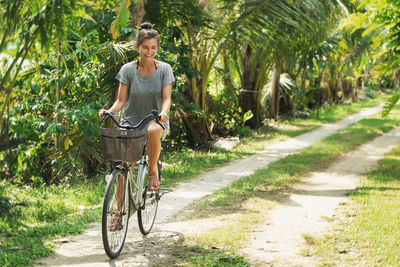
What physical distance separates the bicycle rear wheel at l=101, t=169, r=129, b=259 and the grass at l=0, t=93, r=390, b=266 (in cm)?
62

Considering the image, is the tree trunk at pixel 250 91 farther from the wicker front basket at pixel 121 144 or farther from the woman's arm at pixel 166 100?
the wicker front basket at pixel 121 144

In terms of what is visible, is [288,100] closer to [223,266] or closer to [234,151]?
[234,151]

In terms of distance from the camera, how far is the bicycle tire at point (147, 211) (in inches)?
205

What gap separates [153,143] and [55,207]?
2.28m

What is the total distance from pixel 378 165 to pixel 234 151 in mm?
2982

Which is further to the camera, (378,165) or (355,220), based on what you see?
(378,165)

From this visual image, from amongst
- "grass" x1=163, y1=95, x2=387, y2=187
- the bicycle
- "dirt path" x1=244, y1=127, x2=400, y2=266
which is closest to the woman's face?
the bicycle

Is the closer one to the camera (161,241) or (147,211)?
(161,241)

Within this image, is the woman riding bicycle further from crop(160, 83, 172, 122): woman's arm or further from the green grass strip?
the green grass strip

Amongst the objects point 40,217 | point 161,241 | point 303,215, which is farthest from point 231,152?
point 161,241

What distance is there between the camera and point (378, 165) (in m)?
10.0

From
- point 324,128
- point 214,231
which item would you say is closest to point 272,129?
point 324,128

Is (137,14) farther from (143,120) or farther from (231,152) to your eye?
(143,120)

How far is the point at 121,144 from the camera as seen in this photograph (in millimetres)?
4352
